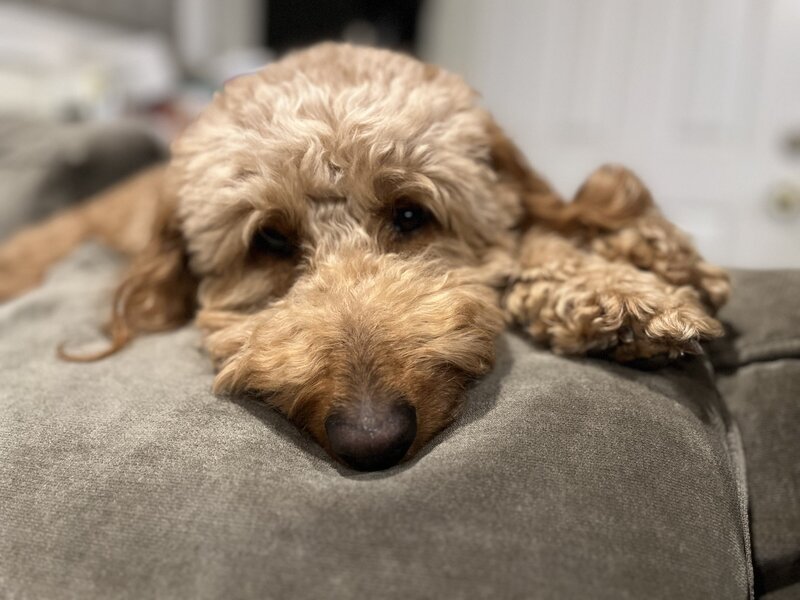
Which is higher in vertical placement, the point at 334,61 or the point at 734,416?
the point at 334,61

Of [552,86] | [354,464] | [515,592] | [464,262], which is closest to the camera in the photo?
[515,592]

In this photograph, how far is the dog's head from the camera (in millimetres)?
1038

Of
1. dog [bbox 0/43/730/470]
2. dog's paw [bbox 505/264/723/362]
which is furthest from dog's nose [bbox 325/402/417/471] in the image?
dog's paw [bbox 505/264/723/362]

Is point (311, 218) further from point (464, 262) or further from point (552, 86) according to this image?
point (552, 86)

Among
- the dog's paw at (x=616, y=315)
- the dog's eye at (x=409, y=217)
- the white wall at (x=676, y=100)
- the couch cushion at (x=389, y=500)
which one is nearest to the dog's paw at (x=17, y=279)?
the couch cushion at (x=389, y=500)

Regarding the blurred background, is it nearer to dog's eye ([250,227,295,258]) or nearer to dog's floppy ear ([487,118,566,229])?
dog's eye ([250,227,295,258])

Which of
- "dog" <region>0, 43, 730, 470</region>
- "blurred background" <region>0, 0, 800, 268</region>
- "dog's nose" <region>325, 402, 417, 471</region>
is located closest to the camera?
"dog's nose" <region>325, 402, 417, 471</region>

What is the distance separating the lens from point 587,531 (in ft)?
2.44

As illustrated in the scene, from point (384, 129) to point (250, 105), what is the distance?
0.93 feet

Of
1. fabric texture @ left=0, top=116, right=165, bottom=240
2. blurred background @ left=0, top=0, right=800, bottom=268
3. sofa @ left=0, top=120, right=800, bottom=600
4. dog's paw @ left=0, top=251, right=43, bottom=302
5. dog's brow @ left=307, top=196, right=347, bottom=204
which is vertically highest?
blurred background @ left=0, top=0, right=800, bottom=268

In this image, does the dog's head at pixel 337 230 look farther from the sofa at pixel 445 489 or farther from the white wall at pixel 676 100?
the white wall at pixel 676 100

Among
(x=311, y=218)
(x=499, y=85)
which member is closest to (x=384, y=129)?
(x=311, y=218)

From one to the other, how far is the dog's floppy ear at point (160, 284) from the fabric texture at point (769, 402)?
3.49ft

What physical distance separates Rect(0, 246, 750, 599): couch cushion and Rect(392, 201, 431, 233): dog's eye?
43 cm
